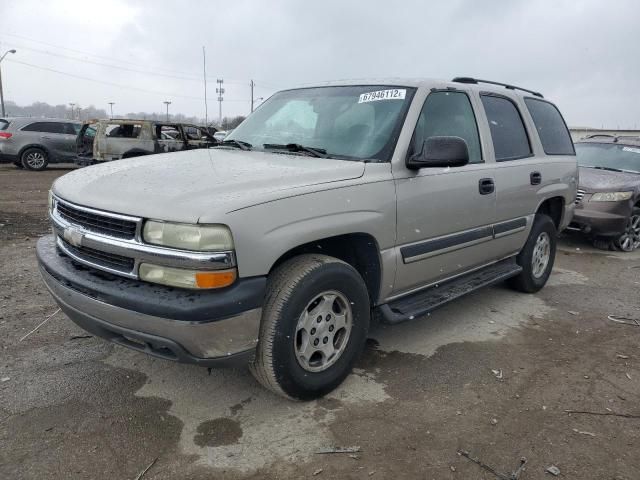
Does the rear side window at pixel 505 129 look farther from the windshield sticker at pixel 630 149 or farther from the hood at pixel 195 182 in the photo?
the windshield sticker at pixel 630 149

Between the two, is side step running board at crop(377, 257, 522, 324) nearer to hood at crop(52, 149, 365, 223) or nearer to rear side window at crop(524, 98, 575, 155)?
hood at crop(52, 149, 365, 223)

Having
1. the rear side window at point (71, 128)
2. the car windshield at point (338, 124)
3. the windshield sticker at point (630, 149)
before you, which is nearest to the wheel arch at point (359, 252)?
the car windshield at point (338, 124)

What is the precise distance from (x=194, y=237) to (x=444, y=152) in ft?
5.32

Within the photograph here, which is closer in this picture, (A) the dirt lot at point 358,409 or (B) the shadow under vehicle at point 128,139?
(A) the dirt lot at point 358,409

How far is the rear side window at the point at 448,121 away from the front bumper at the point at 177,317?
1.64m

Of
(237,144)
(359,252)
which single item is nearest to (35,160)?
(237,144)

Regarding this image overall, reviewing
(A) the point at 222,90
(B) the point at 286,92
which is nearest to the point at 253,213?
(B) the point at 286,92

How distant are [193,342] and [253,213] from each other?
0.67 meters

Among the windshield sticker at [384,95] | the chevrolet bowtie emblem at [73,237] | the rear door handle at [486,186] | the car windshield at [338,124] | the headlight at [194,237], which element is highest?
the windshield sticker at [384,95]

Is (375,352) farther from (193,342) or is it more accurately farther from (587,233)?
(587,233)

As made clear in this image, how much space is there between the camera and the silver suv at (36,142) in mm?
14750

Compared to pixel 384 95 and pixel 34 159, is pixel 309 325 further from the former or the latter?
pixel 34 159

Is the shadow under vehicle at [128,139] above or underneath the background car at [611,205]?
A: above

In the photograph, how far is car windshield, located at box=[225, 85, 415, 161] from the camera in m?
3.37
